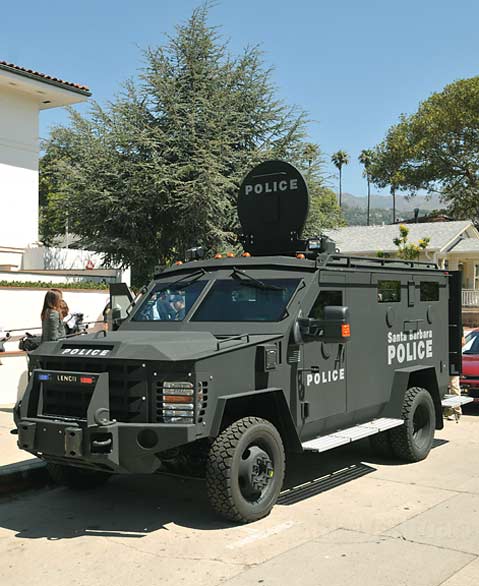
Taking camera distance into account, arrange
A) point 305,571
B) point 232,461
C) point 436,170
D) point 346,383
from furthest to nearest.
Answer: point 436,170
point 346,383
point 232,461
point 305,571

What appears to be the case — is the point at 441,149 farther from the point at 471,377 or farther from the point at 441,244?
the point at 471,377

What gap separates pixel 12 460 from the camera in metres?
7.73

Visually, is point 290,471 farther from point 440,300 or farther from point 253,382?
point 440,300

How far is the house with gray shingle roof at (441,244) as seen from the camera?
37.6 metres

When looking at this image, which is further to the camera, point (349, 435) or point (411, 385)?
point (411, 385)

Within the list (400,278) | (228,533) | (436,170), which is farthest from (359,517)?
(436,170)

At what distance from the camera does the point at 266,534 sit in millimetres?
5715

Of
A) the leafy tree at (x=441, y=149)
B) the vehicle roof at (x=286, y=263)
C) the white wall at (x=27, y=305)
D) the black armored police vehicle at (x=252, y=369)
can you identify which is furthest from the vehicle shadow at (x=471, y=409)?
the leafy tree at (x=441, y=149)

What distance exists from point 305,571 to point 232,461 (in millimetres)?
1101

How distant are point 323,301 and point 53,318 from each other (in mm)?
4061

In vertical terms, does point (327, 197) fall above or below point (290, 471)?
above

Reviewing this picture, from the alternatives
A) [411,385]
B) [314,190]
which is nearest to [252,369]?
[411,385]

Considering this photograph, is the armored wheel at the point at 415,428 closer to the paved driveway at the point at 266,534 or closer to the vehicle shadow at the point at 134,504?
the paved driveway at the point at 266,534

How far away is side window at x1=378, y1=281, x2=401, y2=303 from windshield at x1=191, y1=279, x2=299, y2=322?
1.57 metres
